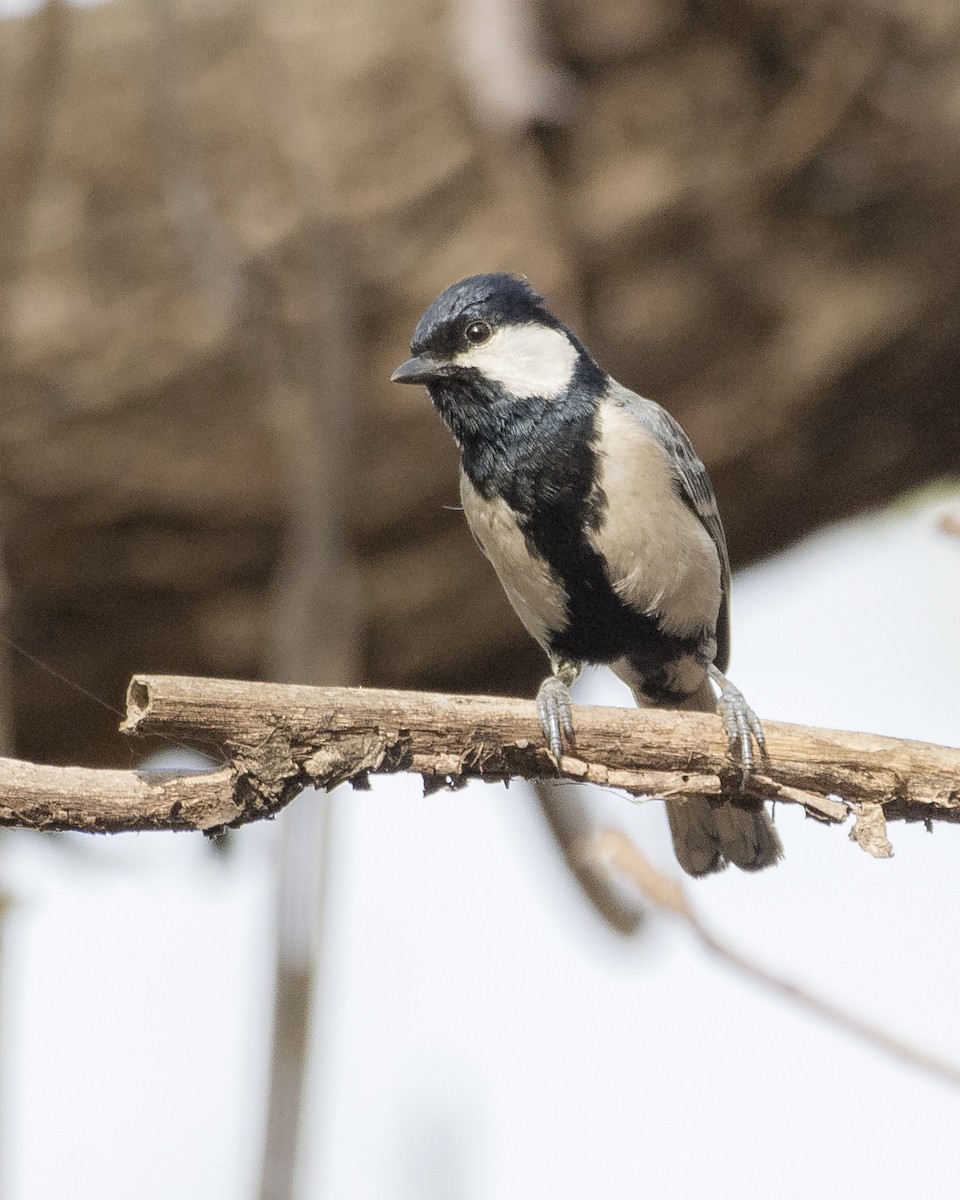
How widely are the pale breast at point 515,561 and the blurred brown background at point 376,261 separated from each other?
112 cm

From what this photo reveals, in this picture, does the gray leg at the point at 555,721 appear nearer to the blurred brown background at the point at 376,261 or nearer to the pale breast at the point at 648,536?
the pale breast at the point at 648,536

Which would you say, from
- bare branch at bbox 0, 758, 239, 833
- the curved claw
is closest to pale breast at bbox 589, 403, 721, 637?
the curved claw

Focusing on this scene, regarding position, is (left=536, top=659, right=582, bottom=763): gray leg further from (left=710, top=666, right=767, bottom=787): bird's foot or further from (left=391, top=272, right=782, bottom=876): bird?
(left=391, top=272, right=782, bottom=876): bird

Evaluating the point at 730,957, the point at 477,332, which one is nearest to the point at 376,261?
the point at 477,332

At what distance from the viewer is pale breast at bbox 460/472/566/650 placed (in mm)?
2828

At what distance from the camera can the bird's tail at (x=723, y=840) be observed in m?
2.87

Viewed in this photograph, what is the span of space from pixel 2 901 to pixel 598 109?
2.62 metres

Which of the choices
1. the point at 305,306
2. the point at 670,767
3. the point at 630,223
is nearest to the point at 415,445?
the point at 305,306

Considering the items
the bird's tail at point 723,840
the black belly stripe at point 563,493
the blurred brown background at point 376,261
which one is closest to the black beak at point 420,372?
the black belly stripe at point 563,493

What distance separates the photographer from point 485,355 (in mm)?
2955

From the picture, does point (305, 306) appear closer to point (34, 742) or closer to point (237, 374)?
point (237, 374)

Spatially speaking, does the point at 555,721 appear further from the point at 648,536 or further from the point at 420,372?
the point at 420,372

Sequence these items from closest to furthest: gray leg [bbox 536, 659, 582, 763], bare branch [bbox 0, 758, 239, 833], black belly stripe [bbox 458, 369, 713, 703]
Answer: bare branch [bbox 0, 758, 239, 833], gray leg [bbox 536, 659, 582, 763], black belly stripe [bbox 458, 369, 713, 703]

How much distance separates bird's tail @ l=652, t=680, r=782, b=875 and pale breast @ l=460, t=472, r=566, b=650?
1.47 feet
